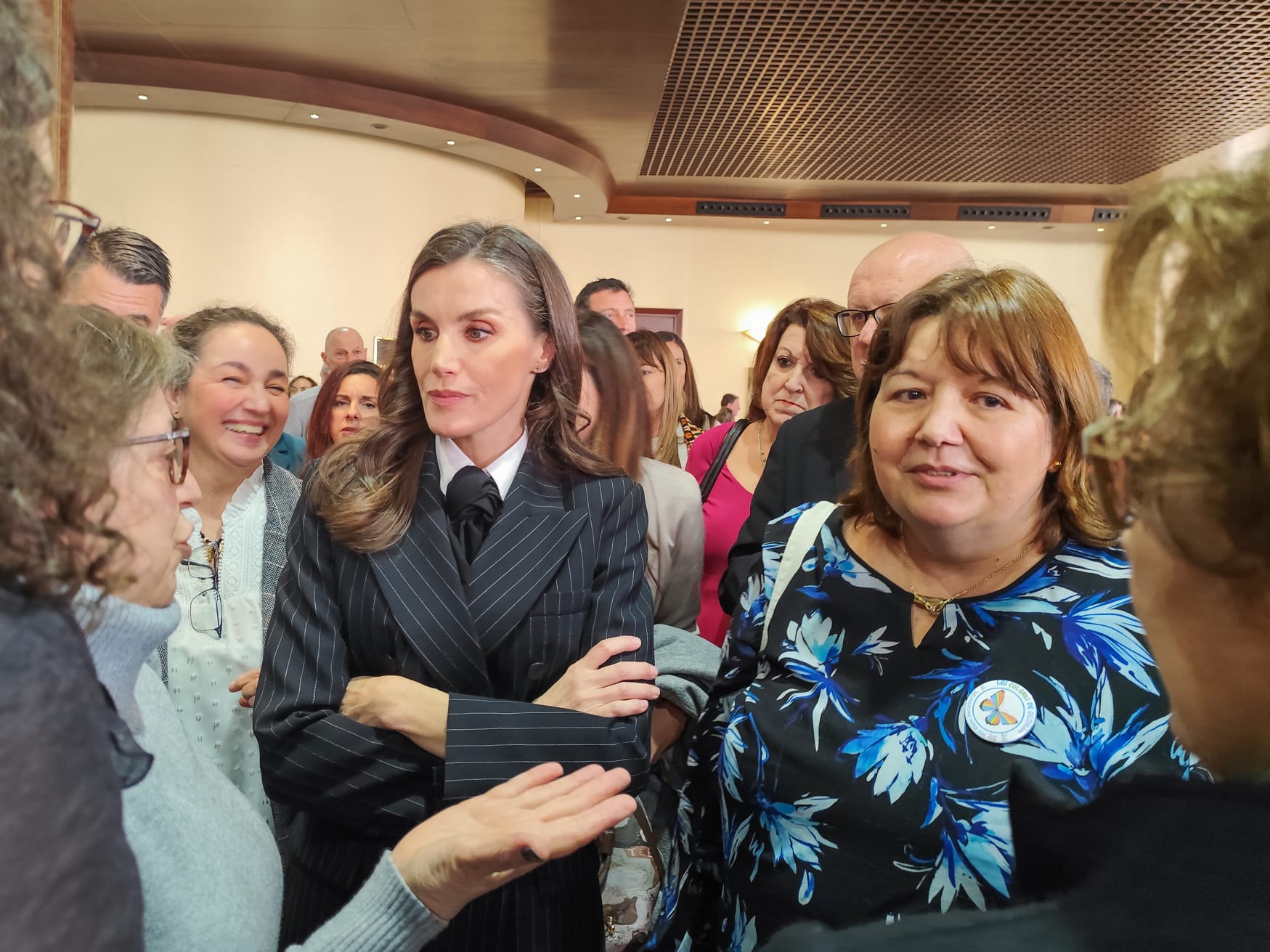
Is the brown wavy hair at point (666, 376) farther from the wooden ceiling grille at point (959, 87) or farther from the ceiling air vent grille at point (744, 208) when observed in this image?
the ceiling air vent grille at point (744, 208)

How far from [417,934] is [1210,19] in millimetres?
7507

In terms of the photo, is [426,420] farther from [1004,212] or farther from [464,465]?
[1004,212]

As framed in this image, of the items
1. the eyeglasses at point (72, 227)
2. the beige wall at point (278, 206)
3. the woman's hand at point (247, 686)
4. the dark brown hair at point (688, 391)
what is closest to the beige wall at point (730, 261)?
the beige wall at point (278, 206)

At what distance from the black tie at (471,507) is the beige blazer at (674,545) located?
0.64 meters

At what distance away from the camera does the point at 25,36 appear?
0.61m

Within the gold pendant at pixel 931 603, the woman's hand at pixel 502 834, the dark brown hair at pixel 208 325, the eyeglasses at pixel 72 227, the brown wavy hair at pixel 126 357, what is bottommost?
the woman's hand at pixel 502 834

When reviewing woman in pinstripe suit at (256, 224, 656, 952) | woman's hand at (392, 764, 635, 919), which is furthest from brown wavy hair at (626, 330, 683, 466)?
woman's hand at (392, 764, 635, 919)

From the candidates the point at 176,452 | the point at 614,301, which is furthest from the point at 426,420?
the point at 614,301

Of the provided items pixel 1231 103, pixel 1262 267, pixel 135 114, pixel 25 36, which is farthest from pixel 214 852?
pixel 1231 103

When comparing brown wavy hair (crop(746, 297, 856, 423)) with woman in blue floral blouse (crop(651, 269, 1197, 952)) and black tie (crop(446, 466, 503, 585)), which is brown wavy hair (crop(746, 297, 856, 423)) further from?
black tie (crop(446, 466, 503, 585))

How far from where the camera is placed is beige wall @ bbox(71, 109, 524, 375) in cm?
757

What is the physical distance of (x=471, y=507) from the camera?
171cm

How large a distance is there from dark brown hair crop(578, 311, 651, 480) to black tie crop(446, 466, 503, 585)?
2.67 feet

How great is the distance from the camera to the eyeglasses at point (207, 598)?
2.06 metres
